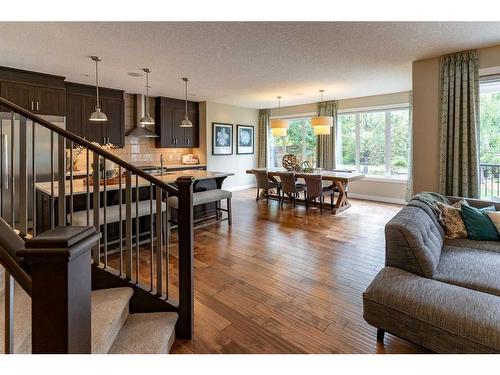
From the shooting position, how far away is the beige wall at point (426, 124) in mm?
3848

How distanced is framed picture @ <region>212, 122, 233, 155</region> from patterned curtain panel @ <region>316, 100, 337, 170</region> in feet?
8.38

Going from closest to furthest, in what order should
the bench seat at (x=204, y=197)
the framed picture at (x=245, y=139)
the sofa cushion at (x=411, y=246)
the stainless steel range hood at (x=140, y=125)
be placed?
1. the sofa cushion at (x=411, y=246)
2. the bench seat at (x=204, y=197)
3. the stainless steel range hood at (x=140, y=125)
4. the framed picture at (x=245, y=139)

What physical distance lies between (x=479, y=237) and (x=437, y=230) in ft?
1.45

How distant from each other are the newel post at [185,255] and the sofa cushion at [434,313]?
1.24 metres

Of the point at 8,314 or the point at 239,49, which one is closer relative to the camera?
the point at 8,314

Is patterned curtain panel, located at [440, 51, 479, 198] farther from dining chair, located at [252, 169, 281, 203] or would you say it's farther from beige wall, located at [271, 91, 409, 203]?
dining chair, located at [252, 169, 281, 203]

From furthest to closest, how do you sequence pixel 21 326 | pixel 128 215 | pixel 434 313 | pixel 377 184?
pixel 377 184 < pixel 128 215 < pixel 434 313 < pixel 21 326

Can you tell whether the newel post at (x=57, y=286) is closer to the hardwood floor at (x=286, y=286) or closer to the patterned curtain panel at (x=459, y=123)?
the hardwood floor at (x=286, y=286)

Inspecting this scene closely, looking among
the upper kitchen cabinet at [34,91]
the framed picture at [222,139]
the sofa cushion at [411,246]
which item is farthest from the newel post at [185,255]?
the framed picture at [222,139]

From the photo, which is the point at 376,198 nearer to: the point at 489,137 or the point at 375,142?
the point at 375,142

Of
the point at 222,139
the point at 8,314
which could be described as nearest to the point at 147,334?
the point at 8,314

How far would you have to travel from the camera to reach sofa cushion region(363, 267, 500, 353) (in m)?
1.54

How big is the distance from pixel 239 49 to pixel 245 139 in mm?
5457

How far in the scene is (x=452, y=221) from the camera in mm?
2908
